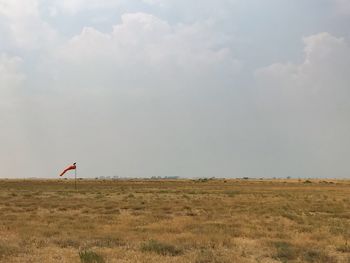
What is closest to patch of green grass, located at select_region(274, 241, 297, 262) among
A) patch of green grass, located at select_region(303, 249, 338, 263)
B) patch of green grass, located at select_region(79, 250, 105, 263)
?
patch of green grass, located at select_region(303, 249, 338, 263)

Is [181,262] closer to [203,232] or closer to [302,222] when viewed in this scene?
[203,232]

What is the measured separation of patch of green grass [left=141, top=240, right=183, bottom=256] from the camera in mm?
14367

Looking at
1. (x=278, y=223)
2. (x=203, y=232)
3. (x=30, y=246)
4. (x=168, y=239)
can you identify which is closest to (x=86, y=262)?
(x=30, y=246)

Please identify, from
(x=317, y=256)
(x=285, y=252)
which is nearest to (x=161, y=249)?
(x=285, y=252)

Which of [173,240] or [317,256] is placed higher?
[173,240]

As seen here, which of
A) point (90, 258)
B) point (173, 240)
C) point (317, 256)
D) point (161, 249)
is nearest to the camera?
point (90, 258)

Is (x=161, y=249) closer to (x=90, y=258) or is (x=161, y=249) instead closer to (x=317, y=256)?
(x=90, y=258)

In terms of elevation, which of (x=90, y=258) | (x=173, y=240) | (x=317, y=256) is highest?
(x=90, y=258)

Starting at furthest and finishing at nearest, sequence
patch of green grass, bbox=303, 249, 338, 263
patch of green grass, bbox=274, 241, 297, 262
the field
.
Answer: patch of green grass, bbox=274, 241, 297, 262, patch of green grass, bbox=303, 249, 338, 263, the field

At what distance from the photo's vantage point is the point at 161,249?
579 inches

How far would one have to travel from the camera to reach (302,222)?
2464 centimetres

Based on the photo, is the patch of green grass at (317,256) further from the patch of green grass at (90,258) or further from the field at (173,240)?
the patch of green grass at (90,258)

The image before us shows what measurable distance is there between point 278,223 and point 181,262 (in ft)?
41.3

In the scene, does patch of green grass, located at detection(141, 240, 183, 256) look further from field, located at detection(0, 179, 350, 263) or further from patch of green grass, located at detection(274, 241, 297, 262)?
patch of green grass, located at detection(274, 241, 297, 262)
